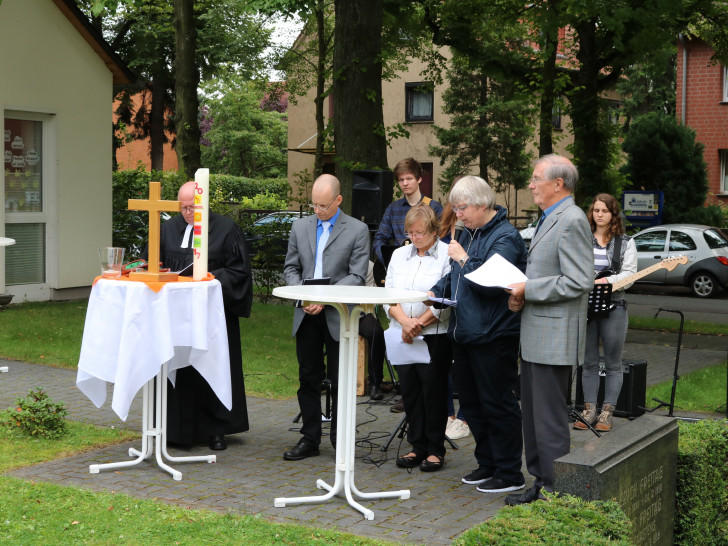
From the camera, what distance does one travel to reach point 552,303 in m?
5.64

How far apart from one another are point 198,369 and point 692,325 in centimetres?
Answer: 1199

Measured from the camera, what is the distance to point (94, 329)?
6320 millimetres

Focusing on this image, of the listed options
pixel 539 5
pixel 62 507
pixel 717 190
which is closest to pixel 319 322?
pixel 62 507

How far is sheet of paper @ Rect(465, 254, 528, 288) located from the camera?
5602 mm

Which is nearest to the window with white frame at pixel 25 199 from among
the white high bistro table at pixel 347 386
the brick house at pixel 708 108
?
the white high bistro table at pixel 347 386

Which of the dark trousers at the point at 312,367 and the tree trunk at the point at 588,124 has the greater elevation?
the tree trunk at the point at 588,124

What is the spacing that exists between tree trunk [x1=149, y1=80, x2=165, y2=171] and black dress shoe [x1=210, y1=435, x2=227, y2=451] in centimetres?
3122

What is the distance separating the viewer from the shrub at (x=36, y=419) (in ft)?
24.0

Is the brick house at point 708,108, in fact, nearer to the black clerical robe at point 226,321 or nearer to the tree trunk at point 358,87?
the tree trunk at point 358,87

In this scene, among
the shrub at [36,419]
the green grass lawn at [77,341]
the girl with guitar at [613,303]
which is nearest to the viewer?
the shrub at [36,419]

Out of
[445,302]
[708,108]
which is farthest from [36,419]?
[708,108]

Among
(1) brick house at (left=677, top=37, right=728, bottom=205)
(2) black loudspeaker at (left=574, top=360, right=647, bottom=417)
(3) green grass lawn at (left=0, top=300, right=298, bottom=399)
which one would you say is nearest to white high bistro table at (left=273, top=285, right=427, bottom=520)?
(2) black loudspeaker at (left=574, top=360, right=647, bottom=417)

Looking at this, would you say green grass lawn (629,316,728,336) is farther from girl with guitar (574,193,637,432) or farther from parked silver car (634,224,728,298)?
girl with guitar (574,193,637,432)

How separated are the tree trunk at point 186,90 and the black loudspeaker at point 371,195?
8516mm
